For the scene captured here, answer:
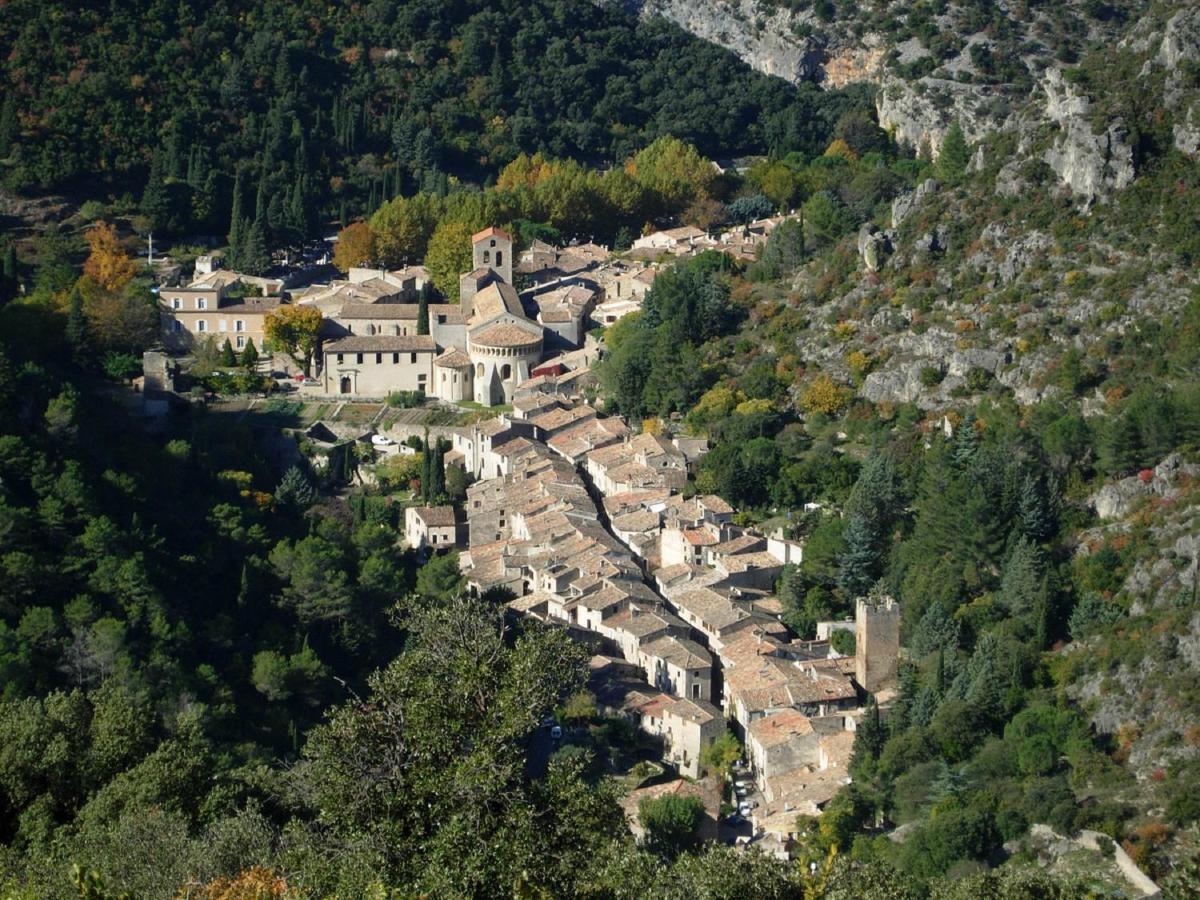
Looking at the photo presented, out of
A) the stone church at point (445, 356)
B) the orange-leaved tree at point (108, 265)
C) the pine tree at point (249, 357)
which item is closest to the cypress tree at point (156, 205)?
the orange-leaved tree at point (108, 265)

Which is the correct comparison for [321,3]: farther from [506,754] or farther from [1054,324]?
[506,754]

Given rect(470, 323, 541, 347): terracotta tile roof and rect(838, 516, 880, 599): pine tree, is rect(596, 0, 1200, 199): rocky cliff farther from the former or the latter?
rect(470, 323, 541, 347): terracotta tile roof

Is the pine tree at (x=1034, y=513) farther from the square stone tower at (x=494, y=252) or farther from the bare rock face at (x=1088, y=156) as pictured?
the square stone tower at (x=494, y=252)

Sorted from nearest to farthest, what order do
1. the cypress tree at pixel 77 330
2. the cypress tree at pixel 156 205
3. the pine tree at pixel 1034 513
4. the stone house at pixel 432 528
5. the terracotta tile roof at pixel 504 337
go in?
the pine tree at pixel 1034 513, the stone house at pixel 432 528, the cypress tree at pixel 77 330, the terracotta tile roof at pixel 504 337, the cypress tree at pixel 156 205

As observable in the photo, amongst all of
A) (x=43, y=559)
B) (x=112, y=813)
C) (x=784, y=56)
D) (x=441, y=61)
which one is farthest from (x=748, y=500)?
(x=784, y=56)

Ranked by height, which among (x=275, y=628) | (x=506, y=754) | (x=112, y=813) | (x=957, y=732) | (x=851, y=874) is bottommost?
(x=275, y=628)

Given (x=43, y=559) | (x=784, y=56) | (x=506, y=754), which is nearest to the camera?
(x=506, y=754)

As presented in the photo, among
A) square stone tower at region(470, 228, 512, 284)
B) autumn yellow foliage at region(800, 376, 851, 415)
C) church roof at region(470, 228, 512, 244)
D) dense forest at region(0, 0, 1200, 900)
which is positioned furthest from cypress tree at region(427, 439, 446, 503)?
church roof at region(470, 228, 512, 244)
